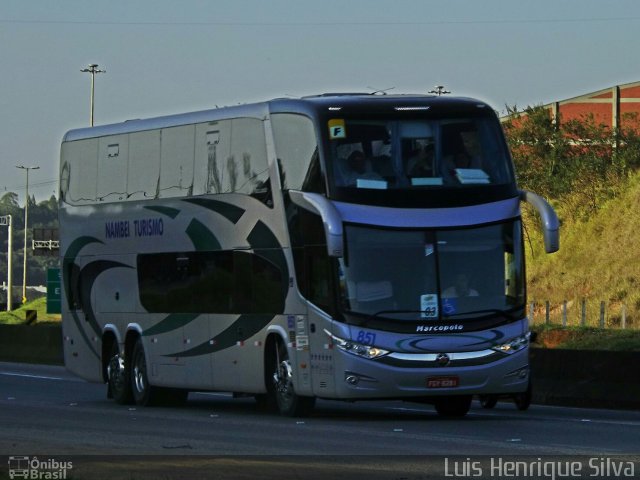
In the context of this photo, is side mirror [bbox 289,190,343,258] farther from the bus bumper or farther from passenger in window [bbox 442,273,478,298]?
passenger in window [bbox 442,273,478,298]

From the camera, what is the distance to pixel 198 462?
48.3 ft

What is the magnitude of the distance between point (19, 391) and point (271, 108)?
9763 mm

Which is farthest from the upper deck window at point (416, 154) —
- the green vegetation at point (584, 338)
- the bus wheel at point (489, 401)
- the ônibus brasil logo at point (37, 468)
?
the green vegetation at point (584, 338)

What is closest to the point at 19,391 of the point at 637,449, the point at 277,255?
the point at 277,255

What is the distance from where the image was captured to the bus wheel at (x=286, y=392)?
22.0m

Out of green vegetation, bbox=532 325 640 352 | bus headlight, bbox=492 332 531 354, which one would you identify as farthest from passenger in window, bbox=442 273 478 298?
green vegetation, bbox=532 325 640 352

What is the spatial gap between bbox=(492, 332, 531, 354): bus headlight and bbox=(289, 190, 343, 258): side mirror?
7.52ft

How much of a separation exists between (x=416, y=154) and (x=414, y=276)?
155cm

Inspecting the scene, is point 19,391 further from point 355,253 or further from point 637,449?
point 637,449

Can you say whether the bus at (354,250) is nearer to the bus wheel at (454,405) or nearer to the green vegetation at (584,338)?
the bus wheel at (454,405)

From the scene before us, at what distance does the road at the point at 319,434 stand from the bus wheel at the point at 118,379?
0.38 meters

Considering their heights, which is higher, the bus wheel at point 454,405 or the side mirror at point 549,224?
the side mirror at point 549,224

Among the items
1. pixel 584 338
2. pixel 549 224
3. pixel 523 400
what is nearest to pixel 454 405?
pixel 523 400

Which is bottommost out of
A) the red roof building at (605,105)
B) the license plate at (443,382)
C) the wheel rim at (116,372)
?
the wheel rim at (116,372)
